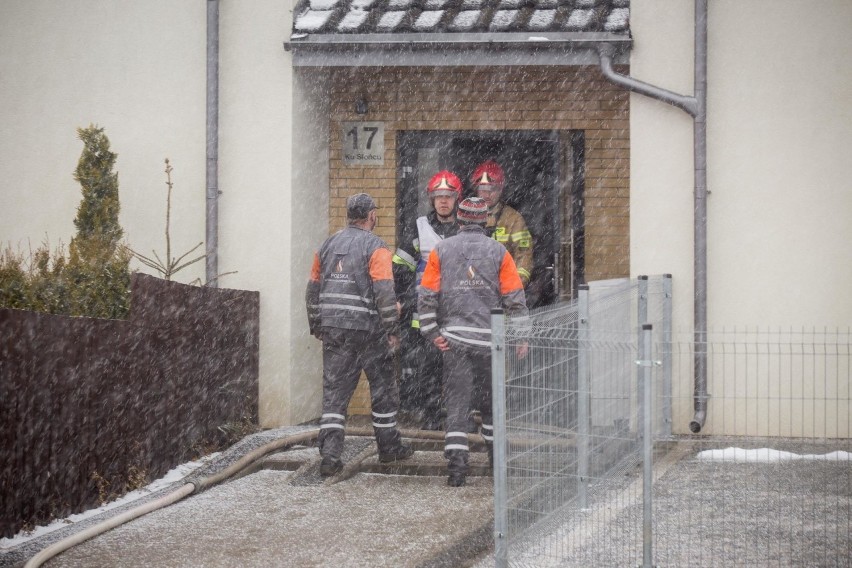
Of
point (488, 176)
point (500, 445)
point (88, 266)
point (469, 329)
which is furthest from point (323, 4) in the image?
point (500, 445)

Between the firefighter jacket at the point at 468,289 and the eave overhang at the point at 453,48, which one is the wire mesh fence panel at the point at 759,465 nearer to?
the firefighter jacket at the point at 468,289

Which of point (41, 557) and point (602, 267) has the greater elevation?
point (602, 267)

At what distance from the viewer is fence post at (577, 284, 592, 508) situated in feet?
22.5

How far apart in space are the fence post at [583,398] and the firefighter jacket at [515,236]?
2425 millimetres

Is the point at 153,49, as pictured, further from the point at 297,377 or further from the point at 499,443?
the point at 499,443

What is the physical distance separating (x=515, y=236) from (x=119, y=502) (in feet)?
12.7

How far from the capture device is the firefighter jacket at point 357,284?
28.3 ft

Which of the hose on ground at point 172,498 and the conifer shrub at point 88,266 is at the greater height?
the conifer shrub at point 88,266

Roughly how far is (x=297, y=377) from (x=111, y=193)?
2273mm

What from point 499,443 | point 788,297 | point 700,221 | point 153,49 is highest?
point 153,49

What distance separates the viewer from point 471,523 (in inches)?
279

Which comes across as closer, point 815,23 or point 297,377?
point 815,23

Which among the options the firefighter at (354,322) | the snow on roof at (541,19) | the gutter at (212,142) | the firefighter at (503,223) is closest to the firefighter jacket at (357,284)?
the firefighter at (354,322)

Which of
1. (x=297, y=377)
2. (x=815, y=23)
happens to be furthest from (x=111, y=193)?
(x=815, y=23)
